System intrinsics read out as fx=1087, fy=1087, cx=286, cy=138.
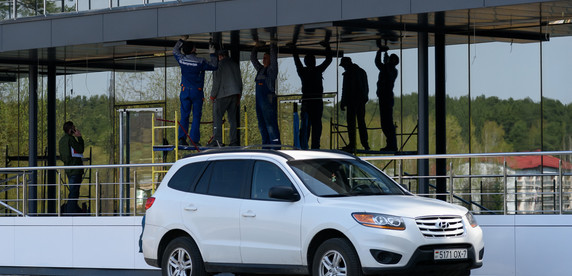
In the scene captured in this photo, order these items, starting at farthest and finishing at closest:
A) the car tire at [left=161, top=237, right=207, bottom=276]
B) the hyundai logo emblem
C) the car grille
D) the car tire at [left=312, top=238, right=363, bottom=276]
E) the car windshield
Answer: the car tire at [left=161, top=237, right=207, bottom=276] → the car windshield → the hyundai logo emblem → the car grille → the car tire at [left=312, top=238, right=363, bottom=276]

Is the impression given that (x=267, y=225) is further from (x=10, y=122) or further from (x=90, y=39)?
(x=10, y=122)

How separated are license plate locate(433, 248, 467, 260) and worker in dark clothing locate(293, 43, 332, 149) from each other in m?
10.7

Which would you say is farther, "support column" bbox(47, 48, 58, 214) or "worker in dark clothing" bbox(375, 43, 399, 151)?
"support column" bbox(47, 48, 58, 214)

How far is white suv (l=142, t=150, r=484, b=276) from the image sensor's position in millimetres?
11953

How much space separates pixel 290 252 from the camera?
12.6 m

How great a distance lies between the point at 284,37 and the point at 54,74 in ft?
26.1

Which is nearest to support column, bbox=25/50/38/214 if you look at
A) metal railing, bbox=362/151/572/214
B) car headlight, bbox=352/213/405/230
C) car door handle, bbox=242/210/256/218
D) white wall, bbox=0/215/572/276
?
white wall, bbox=0/215/572/276

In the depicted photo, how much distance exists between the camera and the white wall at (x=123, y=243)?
14617mm

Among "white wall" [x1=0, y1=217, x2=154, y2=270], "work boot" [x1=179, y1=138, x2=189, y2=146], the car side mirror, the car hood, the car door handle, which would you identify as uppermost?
"work boot" [x1=179, y1=138, x2=189, y2=146]

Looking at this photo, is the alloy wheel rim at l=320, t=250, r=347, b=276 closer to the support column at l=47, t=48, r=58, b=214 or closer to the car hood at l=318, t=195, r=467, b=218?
the car hood at l=318, t=195, r=467, b=218

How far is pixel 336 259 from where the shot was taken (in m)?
12.2

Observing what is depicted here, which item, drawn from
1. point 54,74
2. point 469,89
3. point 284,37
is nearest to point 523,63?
point 469,89

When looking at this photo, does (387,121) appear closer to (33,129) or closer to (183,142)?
(183,142)

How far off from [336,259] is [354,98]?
421 inches
